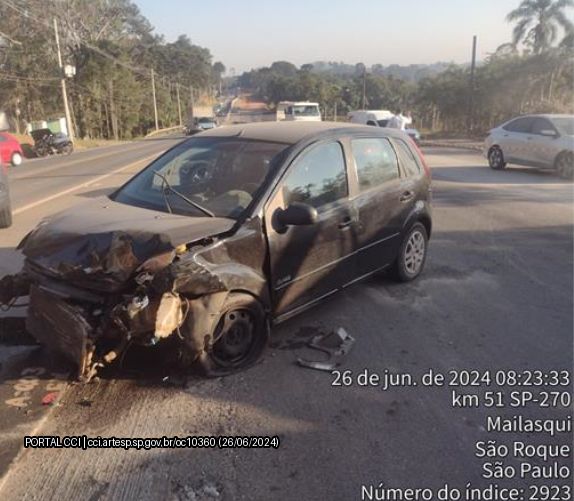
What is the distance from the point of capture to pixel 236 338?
3.84m

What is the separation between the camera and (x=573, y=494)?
2.81m

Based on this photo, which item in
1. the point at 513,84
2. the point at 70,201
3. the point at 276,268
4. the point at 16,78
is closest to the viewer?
the point at 276,268

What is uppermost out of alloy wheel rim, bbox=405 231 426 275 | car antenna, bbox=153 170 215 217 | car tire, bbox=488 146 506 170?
car antenna, bbox=153 170 215 217

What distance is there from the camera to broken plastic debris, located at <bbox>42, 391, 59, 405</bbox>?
346 cm

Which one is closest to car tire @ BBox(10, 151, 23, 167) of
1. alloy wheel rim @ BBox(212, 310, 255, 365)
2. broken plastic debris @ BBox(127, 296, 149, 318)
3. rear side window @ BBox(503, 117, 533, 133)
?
rear side window @ BBox(503, 117, 533, 133)

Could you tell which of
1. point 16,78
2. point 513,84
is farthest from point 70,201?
point 16,78

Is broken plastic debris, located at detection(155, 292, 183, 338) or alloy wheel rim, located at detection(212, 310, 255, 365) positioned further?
alloy wheel rim, located at detection(212, 310, 255, 365)

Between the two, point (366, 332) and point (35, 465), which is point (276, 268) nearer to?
point (366, 332)

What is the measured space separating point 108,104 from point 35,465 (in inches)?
2354

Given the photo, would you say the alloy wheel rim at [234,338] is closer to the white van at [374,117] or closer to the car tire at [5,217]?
the car tire at [5,217]

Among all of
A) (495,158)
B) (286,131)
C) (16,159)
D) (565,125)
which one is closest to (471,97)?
(495,158)

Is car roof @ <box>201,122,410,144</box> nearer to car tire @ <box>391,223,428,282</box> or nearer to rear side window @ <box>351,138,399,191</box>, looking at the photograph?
rear side window @ <box>351,138,399,191</box>

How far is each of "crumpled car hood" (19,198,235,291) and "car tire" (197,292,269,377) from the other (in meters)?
0.54

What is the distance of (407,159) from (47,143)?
2881 centimetres
